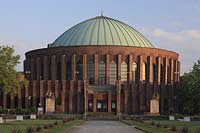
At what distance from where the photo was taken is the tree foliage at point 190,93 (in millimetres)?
86419

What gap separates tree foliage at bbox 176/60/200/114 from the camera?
284ft

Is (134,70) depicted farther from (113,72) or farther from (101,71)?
(101,71)

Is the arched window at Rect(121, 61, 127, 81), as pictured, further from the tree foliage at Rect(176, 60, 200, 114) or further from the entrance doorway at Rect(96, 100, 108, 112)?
the tree foliage at Rect(176, 60, 200, 114)

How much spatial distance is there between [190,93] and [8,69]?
3496 cm

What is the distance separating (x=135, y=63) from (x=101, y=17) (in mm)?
22887

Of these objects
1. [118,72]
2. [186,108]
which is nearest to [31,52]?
[118,72]

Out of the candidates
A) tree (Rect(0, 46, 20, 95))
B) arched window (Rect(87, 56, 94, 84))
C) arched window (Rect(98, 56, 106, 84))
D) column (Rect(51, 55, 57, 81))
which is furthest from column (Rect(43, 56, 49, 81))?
tree (Rect(0, 46, 20, 95))

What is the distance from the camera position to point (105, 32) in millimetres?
127125

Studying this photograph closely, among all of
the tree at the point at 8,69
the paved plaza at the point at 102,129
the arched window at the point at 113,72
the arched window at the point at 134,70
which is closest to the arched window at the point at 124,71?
the arched window at the point at 113,72

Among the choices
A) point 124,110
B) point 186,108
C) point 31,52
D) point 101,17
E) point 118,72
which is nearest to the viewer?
point 186,108

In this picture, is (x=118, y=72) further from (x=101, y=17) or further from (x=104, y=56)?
(x=101, y=17)

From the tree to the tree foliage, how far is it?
102ft

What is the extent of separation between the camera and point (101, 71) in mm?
115000

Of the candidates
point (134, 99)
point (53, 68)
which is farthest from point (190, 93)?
point (53, 68)
